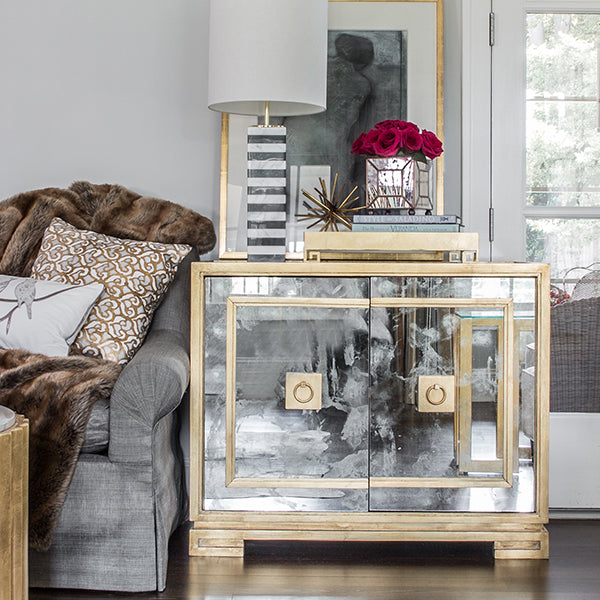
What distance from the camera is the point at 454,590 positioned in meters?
1.87

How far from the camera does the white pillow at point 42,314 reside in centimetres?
202

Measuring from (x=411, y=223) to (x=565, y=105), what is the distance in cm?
87

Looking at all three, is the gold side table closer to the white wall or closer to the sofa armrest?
the sofa armrest

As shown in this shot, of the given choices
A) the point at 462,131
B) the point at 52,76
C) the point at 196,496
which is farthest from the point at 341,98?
the point at 196,496

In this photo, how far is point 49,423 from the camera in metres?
1.79

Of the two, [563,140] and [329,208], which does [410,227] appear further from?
[563,140]

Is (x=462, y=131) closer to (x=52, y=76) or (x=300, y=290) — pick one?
(x=300, y=290)

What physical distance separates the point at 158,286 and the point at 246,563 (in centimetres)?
83

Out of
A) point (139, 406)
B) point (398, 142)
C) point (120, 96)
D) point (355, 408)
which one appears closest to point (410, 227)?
point (398, 142)

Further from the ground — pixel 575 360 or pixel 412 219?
pixel 412 219

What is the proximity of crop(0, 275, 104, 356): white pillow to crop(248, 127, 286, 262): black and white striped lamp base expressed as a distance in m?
0.50

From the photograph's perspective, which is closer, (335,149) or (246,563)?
(246,563)

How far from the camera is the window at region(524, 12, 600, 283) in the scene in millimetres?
2598

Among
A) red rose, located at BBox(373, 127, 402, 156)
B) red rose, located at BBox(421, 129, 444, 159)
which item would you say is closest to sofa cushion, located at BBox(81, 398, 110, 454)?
red rose, located at BBox(373, 127, 402, 156)
